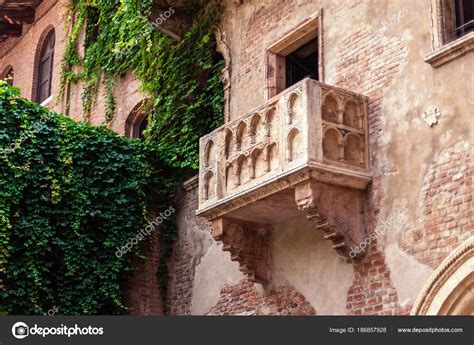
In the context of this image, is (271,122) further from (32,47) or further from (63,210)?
(32,47)

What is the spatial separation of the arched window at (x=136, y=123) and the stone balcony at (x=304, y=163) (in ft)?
17.2

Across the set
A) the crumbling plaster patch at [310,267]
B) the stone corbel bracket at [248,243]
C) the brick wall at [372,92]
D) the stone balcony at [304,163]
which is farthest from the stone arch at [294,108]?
the stone corbel bracket at [248,243]

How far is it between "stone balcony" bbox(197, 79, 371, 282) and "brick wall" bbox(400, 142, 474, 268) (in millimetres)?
954

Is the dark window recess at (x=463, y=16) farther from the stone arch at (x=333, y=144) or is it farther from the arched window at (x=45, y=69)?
the arched window at (x=45, y=69)

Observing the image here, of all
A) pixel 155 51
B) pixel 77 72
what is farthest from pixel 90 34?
pixel 155 51

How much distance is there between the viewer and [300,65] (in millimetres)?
13305

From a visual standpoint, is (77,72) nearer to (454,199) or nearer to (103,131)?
(103,131)

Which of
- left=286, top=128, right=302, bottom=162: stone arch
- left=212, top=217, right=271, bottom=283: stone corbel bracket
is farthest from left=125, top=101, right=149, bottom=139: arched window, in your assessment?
left=286, top=128, right=302, bottom=162: stone arch

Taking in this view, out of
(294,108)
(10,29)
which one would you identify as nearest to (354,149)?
(294,108)

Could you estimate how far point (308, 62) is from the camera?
43.6 ft

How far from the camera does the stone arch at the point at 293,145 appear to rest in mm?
10625

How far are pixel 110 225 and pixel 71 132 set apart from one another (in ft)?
5.22

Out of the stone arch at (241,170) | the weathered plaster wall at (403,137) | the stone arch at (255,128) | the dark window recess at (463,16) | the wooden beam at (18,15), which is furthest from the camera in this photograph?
the wooden beam at (18,15)

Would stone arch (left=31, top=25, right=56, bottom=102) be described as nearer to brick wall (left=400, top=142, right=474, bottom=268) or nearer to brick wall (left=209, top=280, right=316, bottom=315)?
brick wall (left=209, top=280, right=316, bottom=315)
